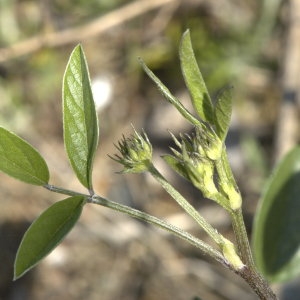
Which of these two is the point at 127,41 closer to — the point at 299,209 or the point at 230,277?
the point at 230,277

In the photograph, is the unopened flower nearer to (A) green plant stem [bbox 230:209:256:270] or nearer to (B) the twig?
(A) green plant stem [bbox 230:209:256:270]

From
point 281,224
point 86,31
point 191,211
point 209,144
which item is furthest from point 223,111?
point 86,31

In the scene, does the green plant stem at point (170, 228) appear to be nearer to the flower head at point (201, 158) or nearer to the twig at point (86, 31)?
the flower head at point (201, 158)

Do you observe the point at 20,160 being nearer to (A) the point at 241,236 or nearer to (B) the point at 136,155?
(B) the point at 136,155

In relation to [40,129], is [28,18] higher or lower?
higher

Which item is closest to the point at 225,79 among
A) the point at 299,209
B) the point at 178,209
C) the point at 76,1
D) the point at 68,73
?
the point at 178,209

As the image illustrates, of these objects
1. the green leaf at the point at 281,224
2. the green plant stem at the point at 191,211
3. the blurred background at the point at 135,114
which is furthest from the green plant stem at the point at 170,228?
the blurred background at the point at 135,114

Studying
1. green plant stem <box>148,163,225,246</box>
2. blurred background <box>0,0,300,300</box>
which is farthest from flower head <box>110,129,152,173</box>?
blurred background <box>0,0,300,300</box>
